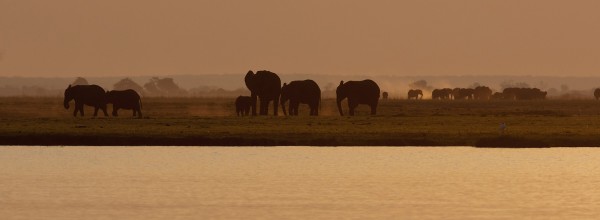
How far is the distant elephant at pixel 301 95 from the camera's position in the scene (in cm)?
7188

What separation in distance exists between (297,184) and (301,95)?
41.8 m

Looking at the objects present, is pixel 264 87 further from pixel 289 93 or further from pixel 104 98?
pixel 104 98

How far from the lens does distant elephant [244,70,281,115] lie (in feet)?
236

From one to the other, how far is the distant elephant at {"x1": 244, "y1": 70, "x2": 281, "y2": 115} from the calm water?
27.4 m

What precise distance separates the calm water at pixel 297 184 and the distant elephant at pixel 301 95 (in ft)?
89.7

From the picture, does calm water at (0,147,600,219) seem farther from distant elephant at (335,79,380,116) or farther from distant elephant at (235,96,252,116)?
distant elephant at (235,96,252,116)

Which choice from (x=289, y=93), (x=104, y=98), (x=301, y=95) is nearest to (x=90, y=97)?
(x=104, y=98)

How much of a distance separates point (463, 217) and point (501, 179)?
359 inches

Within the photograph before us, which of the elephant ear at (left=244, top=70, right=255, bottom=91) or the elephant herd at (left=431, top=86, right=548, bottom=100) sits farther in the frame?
the elephant herd at (left=431, top=86, right=548, bottom=100)

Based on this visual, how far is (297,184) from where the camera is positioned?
30172mm

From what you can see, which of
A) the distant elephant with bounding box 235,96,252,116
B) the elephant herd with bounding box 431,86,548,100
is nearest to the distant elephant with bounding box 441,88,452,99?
the elephant herd with bounding box 431,86,548,100

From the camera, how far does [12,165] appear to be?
119 ft

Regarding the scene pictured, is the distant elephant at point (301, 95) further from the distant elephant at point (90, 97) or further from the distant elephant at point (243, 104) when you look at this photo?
the distant elephant at point (90, 97)

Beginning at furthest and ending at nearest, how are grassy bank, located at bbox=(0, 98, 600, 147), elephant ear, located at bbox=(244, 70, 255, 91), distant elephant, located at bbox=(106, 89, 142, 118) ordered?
elephant ear, located at bbox=(244, 70, 255, 91), distant elephant, located at bbox=(106, 89, 142, 118), grassy bank, located at bbox=(0, 98, 600, 147)
